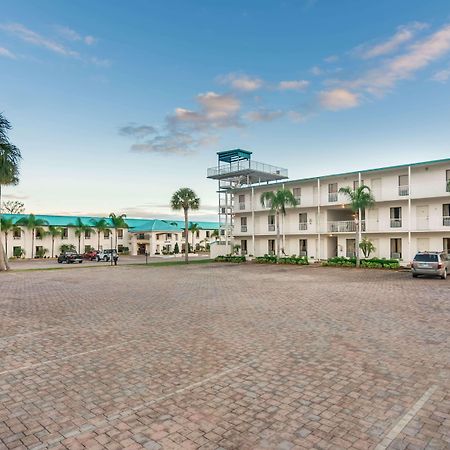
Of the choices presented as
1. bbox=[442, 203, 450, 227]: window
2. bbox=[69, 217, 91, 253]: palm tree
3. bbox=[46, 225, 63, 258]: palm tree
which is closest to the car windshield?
bbox=[442, 203, 450, 227]: window

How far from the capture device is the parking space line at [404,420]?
4.40 meters

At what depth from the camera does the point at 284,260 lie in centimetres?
3725

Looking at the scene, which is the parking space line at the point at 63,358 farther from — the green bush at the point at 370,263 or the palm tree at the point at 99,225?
the palm tree at the point at 99,225

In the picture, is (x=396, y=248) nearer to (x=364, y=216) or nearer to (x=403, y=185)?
(x=364, y=216)

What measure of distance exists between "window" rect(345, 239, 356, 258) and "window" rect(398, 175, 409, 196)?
6669 millimetres

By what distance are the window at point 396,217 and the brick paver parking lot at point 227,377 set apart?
20833 mm

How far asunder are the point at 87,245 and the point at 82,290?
50835 mm

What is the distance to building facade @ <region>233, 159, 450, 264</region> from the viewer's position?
30.9m

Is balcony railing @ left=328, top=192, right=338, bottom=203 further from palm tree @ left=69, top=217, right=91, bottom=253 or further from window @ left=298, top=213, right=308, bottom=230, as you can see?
palm tree @ left=69, top=217, right=91, bottom=253

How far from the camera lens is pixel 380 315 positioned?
11.6 m

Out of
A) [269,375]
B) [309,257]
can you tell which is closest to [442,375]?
[269,375]

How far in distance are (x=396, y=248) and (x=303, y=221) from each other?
10032mm

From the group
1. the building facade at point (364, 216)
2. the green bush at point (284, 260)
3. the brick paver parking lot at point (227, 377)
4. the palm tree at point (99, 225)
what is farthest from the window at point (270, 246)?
the palm tree at point (99, 225)

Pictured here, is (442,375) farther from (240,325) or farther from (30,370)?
(30,370)
